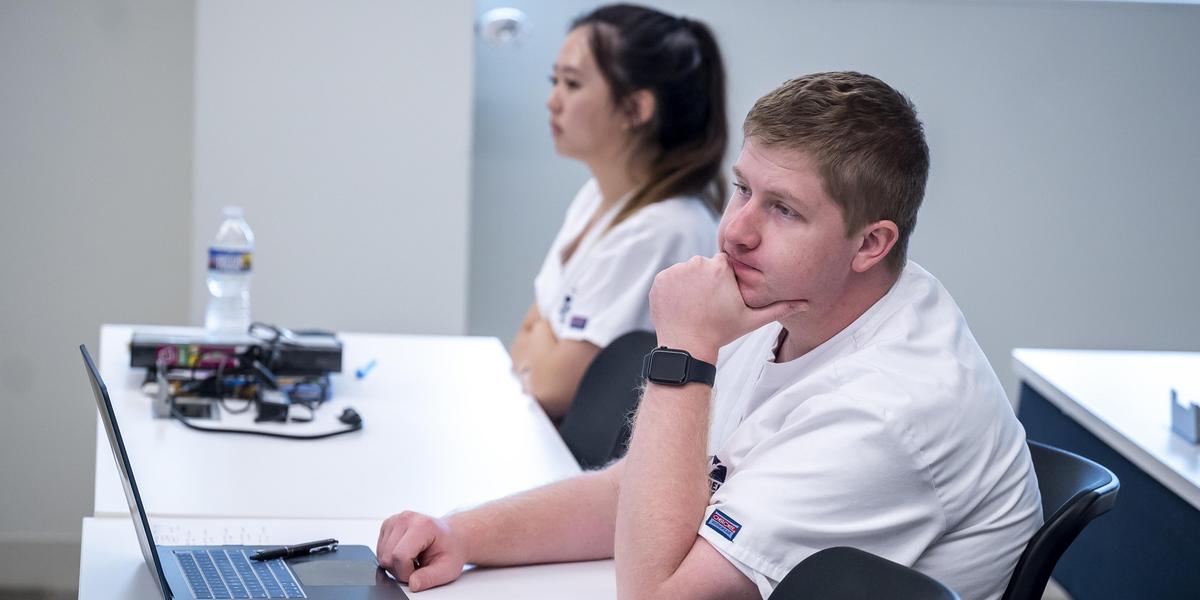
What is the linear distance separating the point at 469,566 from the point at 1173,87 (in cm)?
336

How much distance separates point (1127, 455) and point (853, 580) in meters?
1.12

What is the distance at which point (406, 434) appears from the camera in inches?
79.2

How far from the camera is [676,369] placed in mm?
1326

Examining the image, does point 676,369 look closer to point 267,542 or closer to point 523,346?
point 267,542

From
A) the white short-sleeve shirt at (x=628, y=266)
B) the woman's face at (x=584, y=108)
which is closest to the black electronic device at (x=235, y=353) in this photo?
the white short-sleeve shirt at (x=628, y=266)

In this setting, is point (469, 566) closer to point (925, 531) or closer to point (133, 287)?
point (925, 531)

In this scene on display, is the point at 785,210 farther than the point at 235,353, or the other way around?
the point at 235,353

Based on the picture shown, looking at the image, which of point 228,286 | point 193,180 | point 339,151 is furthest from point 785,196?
point 193,180

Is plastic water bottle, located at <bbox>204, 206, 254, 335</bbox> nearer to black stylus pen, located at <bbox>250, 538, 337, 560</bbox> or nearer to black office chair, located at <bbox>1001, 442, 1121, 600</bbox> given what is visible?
black stylus pen, located at <bbox>250, 538, 337, 560</bbox>

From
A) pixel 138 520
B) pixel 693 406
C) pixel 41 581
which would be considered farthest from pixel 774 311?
pixel 41 581

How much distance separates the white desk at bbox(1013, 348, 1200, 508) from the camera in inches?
74.5

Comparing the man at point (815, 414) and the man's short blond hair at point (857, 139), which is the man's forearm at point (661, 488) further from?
the man's short blond hair at point (857, 139)

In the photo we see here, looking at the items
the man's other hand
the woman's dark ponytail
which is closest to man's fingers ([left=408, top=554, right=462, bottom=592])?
the man's other hand

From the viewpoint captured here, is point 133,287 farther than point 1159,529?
Yes
